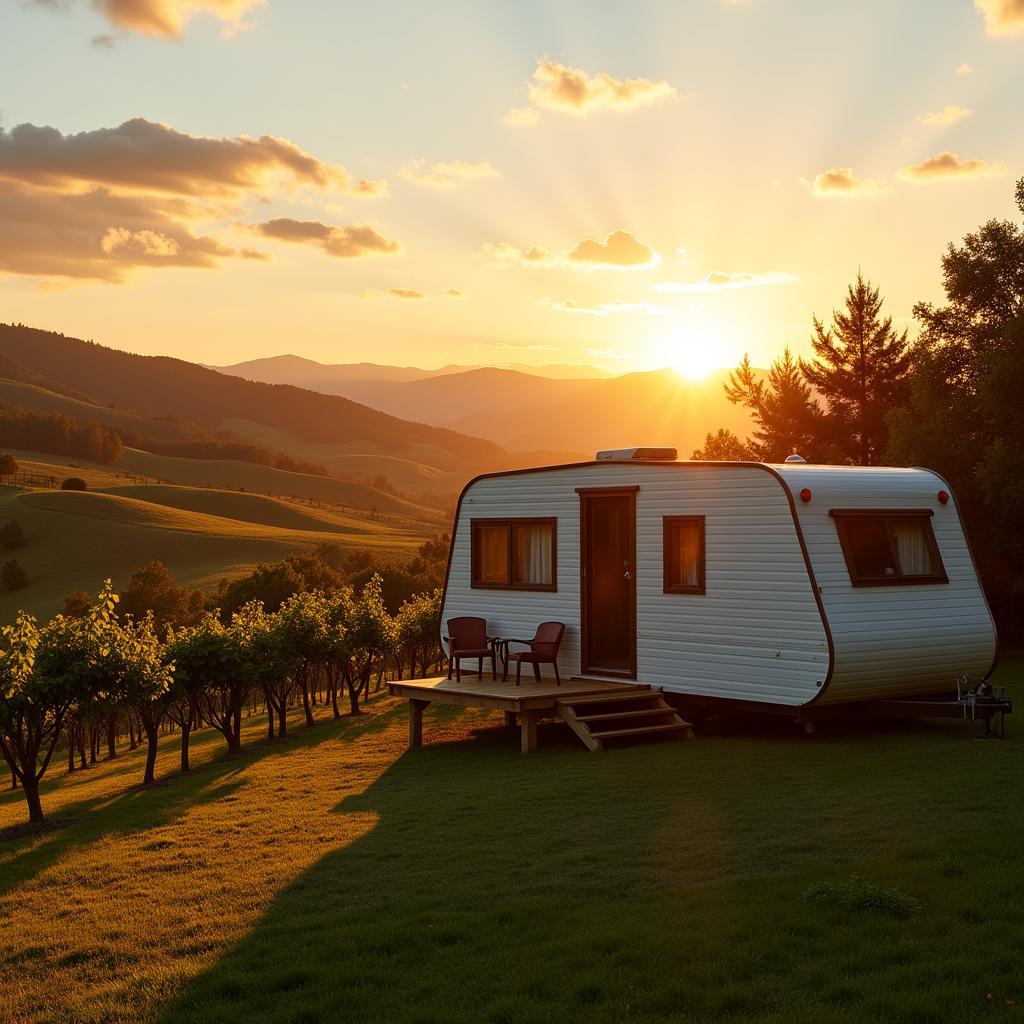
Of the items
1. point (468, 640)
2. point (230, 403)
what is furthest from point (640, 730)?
point (230, 403)

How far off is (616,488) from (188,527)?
72.8 metres

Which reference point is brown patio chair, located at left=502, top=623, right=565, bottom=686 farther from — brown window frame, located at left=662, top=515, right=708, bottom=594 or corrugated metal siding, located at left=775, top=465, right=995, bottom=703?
corrugated metal siding, located at left=775, top=465, right=995, bottom=703

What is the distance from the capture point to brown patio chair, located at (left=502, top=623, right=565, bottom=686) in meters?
14.1

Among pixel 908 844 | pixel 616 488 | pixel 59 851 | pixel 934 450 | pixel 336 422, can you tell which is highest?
pixel 336 422

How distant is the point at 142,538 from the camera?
254 ft

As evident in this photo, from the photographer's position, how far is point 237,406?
605 feet

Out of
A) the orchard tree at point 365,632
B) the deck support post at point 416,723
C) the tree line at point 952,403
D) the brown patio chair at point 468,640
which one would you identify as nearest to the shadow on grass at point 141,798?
the orchard tree at point 365,632

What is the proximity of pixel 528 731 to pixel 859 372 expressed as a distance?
25873 millimetres

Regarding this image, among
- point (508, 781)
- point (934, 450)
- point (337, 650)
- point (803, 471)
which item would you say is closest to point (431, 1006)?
point (508, 781)

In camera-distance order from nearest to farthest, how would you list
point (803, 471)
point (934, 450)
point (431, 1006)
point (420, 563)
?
point (431, 1006)
point (803, 471)
point (934, 450)
point (420, 563)

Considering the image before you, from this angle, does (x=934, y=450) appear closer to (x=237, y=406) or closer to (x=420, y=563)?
(x=420, y=563)

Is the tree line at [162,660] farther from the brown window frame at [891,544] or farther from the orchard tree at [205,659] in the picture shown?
the brown window frame at [891,544]

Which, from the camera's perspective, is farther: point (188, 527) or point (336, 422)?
point (336, 422)

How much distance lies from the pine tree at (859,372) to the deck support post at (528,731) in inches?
912
